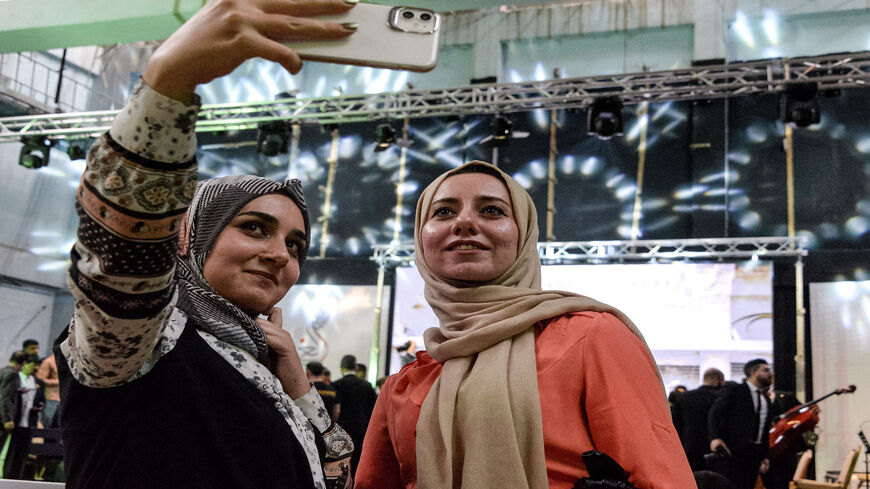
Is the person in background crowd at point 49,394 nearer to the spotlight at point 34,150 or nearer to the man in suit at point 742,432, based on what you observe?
the spotlight at point 34,150

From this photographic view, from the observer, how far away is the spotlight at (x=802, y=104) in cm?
684

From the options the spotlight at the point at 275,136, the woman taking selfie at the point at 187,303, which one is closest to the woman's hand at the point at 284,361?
the woman taking selfie at the point at 187,303

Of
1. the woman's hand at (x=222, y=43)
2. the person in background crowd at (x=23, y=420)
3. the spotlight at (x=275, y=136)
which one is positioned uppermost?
→ the spotlight at (x=275, y=136)

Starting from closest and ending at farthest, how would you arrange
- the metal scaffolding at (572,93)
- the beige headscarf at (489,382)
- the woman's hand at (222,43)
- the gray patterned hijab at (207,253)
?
the woman's hand at (222,43)
the gray patterned hijab at (207,253)
the beige headscarf at (489,382)
the metal scaffolding at (572,93)

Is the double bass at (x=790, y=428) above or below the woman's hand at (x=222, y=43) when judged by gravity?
below

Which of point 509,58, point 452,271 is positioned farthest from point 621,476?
point 509,58

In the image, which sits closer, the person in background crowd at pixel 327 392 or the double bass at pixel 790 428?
the person in background crowd at pixel 327 392

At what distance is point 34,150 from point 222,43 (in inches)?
380

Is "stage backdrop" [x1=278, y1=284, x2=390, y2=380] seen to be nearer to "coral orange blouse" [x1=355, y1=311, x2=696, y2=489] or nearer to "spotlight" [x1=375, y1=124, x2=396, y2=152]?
"spotlight" [x1=375, y1=124, x2=396, y2=152]

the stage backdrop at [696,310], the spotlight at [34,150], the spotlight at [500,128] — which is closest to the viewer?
the stage backdrop at [696,310]

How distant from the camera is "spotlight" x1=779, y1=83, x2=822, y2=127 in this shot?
684cm

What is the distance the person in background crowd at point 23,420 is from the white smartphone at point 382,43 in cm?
656

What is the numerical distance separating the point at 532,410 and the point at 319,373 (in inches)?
191

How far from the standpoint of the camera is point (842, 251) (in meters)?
7.88
